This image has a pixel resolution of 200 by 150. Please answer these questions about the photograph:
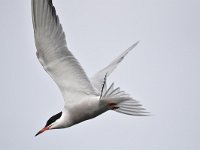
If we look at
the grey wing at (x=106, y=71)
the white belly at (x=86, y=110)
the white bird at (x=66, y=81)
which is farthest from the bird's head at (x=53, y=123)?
the grey wing at (x=106, y=71)

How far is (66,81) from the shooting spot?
622 cm

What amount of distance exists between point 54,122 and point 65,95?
1.01ft

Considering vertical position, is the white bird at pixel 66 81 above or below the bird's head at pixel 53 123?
above

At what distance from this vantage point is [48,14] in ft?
19.3

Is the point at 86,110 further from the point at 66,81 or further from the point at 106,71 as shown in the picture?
the point at 106,71

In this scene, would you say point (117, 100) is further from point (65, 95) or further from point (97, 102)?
point (65, 95)

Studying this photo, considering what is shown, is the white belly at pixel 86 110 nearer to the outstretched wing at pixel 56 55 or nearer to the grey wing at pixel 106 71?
the outstretched wing at pixel 56 55

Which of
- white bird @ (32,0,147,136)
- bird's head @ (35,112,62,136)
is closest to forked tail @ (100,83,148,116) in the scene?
white bird @ (32,0,147,136)

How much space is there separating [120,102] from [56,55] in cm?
84

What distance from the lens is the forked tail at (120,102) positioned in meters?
5.57

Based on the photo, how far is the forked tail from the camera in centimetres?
557

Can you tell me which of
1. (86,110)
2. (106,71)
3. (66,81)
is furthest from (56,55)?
(106,71)

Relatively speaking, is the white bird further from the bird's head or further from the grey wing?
the grey wing

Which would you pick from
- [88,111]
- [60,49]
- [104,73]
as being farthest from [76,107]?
[104,73]
